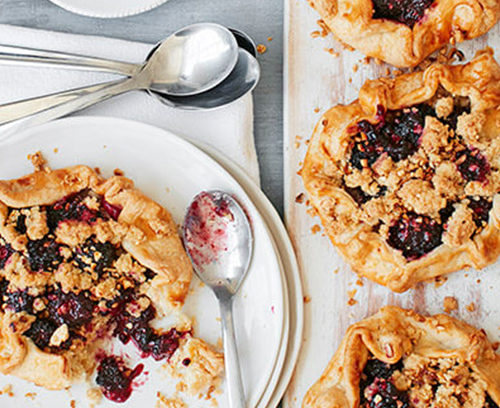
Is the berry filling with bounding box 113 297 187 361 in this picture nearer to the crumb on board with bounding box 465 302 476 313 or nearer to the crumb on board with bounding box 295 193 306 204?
the crumb on board with bounding box 295 193 306 204

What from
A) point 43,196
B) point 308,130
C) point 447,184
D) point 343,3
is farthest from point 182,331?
point 343,3

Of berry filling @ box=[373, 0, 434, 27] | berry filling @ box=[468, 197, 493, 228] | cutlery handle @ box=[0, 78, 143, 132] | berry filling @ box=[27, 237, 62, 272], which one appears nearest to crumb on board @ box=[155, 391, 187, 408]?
berry filling @ box=[27, 237, 62, 272]

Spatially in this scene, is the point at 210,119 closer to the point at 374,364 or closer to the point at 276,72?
the point at 276,72

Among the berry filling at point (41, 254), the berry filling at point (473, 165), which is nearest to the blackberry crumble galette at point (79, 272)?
the berry filling at point (41, 254)

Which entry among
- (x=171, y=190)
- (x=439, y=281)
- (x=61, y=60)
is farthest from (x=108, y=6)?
(x=439, y=281)

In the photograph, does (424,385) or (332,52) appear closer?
(424,385)

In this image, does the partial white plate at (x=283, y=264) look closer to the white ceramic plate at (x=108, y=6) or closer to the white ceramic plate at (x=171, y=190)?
the white ceramic plate at (x=171, y=190)

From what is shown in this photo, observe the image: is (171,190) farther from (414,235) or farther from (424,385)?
(424,385)
